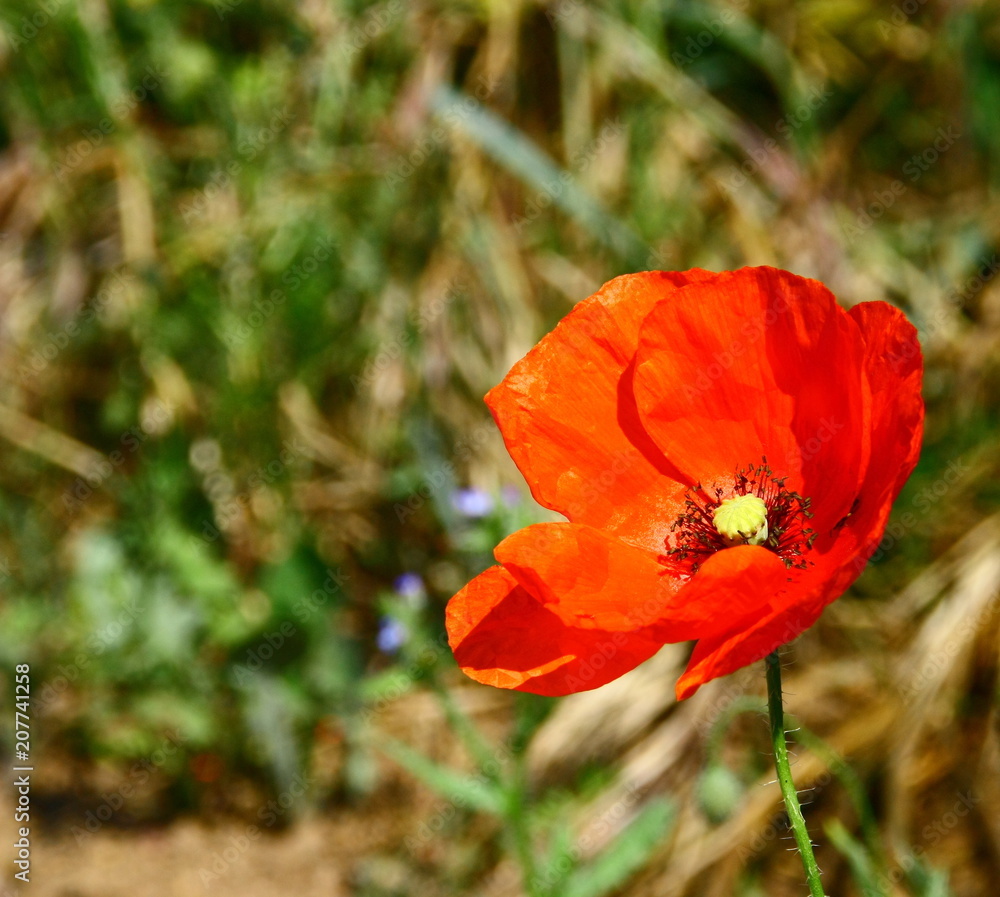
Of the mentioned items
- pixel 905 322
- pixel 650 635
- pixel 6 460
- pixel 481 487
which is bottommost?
pixel 650 635

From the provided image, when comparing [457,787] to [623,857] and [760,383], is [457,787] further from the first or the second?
[760,383]

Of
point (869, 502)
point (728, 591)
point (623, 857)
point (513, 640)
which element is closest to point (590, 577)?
point (513, 640)

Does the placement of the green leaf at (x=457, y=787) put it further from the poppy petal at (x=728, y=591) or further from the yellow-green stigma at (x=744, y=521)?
the poppy petal at (x=728, y=591)

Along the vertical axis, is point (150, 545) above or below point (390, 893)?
above

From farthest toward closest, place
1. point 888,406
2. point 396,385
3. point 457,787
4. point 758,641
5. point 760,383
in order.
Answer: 1. point 396,385
2. point 457,787
3. point 760,383
4. point 888,406
5. point 758,641

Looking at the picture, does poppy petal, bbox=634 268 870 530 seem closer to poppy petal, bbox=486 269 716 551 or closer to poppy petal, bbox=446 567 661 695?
poppy petal, bbox=486 269 716 551

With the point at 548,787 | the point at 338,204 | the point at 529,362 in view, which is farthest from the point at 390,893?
the point at 338,204

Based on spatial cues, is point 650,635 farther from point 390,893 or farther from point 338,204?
point 338,204
